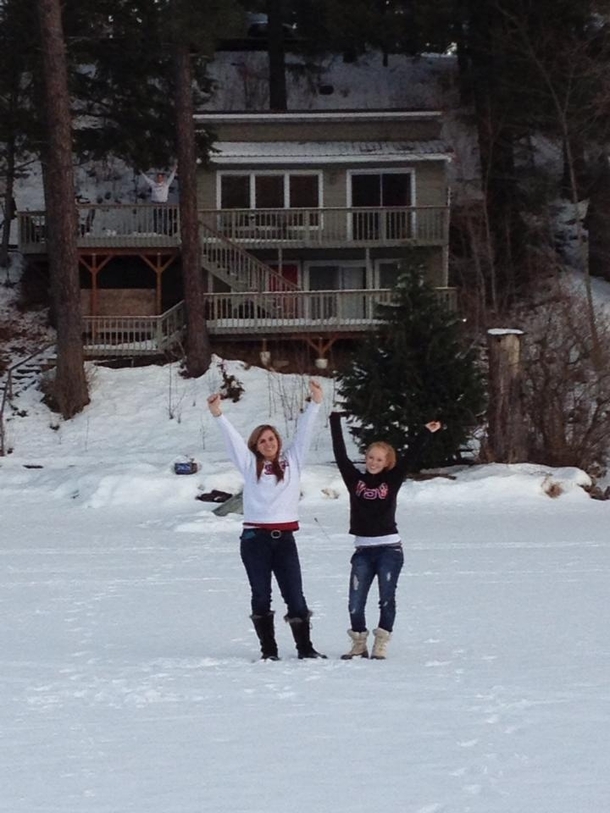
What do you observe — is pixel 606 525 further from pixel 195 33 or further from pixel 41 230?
pixel 41 230

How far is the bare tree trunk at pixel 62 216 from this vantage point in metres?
27.1

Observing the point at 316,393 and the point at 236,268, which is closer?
the point at 316,393

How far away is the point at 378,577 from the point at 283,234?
2518 cm

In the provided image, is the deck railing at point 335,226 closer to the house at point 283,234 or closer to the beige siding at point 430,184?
the house at point 283,234

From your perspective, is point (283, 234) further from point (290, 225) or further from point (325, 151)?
point (325, 151)

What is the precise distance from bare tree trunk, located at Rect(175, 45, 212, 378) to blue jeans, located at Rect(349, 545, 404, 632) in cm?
2037

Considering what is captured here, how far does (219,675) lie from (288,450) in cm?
164

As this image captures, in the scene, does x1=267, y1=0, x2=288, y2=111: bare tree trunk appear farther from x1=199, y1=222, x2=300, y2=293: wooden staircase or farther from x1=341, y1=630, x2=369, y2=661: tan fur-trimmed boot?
x1=341, y1=630, x2=369, y2=661: tan fur-trimmed boot

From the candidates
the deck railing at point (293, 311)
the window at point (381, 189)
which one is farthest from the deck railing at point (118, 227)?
the window at point (381, 189)

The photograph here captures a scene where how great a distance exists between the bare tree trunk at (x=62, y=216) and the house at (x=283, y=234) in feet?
8.92

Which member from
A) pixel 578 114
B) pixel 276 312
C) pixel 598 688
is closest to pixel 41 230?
pixel 276 312

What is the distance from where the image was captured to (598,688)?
26.1ft

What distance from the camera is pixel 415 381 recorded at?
21.2 m

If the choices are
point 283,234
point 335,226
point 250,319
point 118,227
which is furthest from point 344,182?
point 250,319
